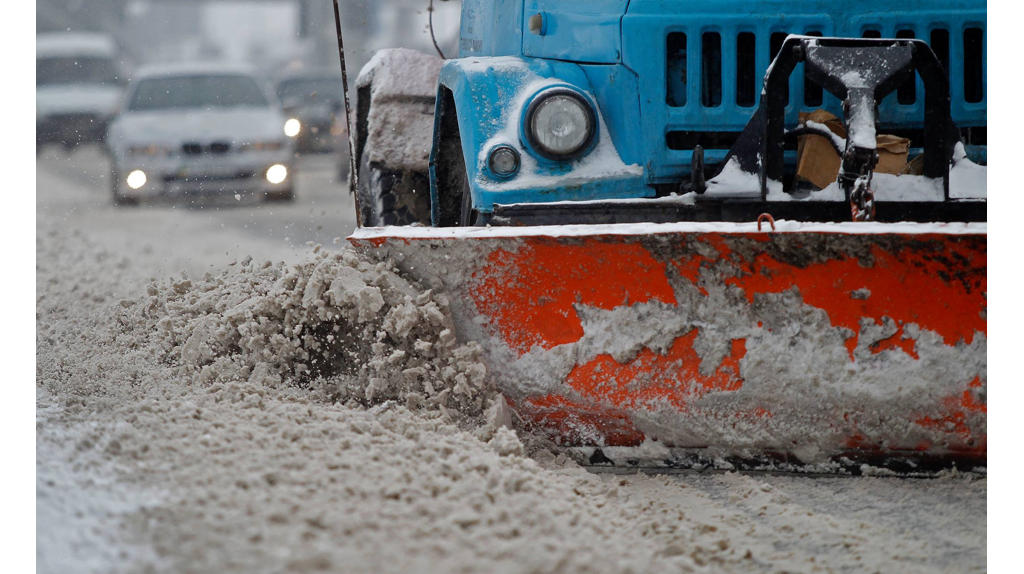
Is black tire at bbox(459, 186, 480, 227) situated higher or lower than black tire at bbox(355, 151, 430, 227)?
lower

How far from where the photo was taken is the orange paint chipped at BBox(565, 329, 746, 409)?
2.94 m

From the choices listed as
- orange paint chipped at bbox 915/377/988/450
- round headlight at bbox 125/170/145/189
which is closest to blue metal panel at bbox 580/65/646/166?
orange paint chipped at bbox 915/377/988/450

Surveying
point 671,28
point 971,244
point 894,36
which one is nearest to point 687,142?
point 671,28

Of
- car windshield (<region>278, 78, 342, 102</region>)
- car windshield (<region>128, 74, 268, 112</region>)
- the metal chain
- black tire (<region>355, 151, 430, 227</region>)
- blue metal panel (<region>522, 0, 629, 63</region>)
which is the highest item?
car windshield (<region>278, 78, 342, 102</region>)

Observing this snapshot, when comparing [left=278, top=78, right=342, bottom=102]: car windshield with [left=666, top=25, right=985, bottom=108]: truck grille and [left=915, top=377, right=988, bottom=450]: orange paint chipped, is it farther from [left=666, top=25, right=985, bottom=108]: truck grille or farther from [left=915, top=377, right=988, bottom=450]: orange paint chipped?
[left=915, top=377, right=988, bottom=450]: orange paint chipped

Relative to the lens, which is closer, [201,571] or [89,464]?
[201,571]

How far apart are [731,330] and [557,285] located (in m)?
0.54

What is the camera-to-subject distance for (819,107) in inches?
136

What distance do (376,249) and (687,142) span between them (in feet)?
3.93

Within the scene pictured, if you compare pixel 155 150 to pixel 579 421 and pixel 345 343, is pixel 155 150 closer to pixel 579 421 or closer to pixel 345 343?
pixel 345 343

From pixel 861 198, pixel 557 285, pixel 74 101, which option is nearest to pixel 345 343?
pixel 557 285

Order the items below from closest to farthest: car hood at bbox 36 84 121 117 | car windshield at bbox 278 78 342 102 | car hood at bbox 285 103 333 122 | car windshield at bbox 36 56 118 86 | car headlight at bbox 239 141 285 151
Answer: car headlight at bbox 239 141 285 151 < car hood at bbox 285 103 333 122 < car windshield at bbox 278 78 342 102 < car hood at bbox 36 84 121 117 < car windshield at bbox 36 56 118 86

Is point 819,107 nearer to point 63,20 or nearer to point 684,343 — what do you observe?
point 684,343

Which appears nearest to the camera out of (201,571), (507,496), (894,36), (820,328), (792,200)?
(201,571)
